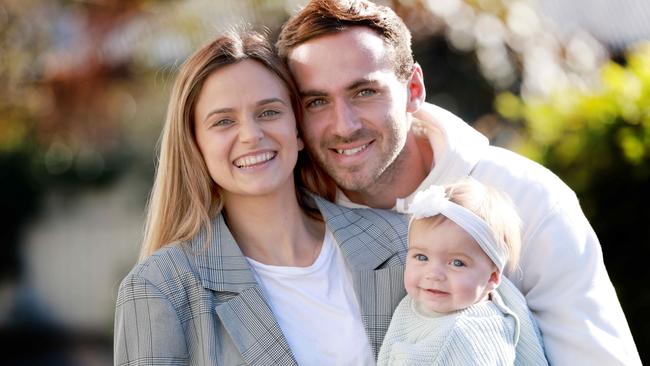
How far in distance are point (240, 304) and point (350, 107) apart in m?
0.83

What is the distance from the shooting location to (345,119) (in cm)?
342

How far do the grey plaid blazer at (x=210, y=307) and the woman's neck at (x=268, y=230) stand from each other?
0.29 feet

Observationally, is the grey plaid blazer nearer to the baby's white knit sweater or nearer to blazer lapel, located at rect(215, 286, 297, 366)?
blazer lapel, located at rect(215, 286, 297, 366)

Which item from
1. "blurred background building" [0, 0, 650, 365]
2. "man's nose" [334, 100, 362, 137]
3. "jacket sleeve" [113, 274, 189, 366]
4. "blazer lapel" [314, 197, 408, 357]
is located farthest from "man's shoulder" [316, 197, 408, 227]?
"blurred background building" [0, 0, 650, 365]

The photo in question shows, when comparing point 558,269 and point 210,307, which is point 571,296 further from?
point 210,307

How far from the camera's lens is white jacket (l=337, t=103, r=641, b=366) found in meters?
3.18

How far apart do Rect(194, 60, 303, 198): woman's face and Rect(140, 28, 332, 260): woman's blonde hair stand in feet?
0.11

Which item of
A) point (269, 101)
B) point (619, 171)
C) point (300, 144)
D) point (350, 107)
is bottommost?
point (619, 171)

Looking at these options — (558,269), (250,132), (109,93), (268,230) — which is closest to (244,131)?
(250,132)

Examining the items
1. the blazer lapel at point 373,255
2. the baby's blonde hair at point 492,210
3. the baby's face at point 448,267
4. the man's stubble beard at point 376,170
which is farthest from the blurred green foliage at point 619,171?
the baby's face at point 448,267

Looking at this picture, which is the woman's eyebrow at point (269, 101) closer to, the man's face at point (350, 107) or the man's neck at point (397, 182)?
the man's face at point (350, 107)

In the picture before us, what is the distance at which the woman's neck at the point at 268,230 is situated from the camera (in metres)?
3.29

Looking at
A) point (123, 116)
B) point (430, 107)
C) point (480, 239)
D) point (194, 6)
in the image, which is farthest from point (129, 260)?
point (480, 239)

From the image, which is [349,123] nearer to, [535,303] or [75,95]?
[535,303]
